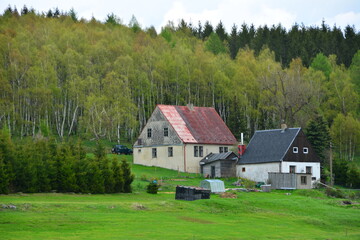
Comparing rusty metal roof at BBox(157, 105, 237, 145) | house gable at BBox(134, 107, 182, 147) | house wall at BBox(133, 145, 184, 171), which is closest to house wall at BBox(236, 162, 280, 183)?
rusty metal roof at BBox(157, 105, 237, 145)

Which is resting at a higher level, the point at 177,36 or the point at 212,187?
the point at 177,36

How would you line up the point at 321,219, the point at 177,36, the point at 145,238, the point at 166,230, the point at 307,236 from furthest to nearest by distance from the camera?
1. the point at 177,36
2. the point at 321,219
3. the point at 307,236
4. the point at 166,230
5. the point at 145,238

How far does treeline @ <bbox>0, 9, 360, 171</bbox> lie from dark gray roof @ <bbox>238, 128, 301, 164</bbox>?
22.0m

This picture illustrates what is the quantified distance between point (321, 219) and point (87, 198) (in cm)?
1733

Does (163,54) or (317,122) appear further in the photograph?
(163,54)

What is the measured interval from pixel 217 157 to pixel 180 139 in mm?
5543

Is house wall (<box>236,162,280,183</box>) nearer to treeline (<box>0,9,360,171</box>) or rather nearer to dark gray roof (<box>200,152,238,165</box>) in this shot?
dark gray roof (<box>200,152,238,165</box>)

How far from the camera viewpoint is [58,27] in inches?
5438

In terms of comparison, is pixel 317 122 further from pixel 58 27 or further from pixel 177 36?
pixel 177 36

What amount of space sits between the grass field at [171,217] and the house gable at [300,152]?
44.3ft

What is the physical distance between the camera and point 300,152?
73625 mm

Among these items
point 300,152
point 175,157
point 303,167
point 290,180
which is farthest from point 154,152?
point 290,180

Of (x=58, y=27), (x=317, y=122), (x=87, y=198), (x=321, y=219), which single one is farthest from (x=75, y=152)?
(x=58, y=27)

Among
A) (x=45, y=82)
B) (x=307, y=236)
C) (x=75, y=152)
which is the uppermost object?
(x=45, y=82)
